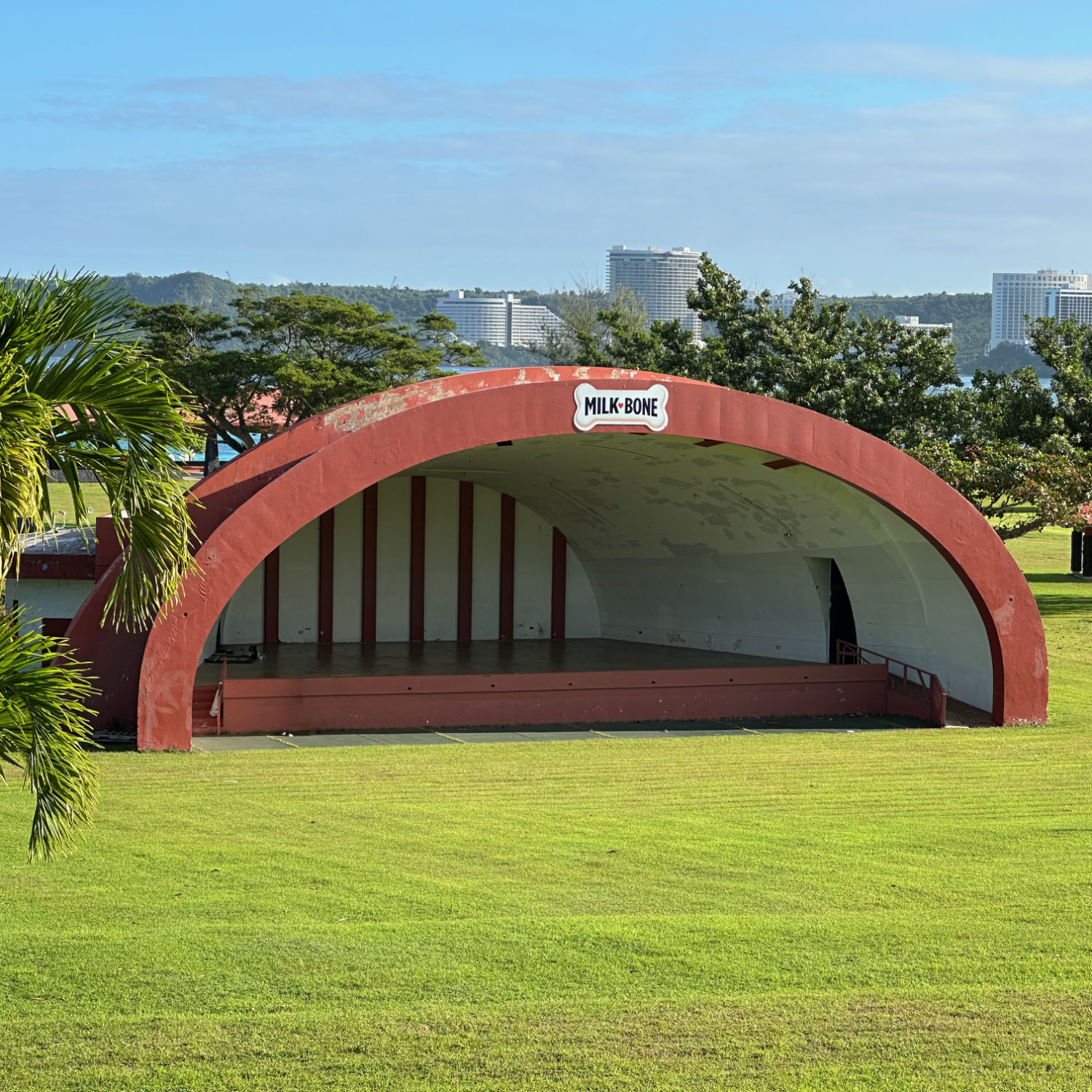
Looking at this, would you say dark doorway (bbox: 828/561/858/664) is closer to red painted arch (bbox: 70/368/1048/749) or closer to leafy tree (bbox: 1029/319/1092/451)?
red painted arch (bbox: 70/368/1048/749)

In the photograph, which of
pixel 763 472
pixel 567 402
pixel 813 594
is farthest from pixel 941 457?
pixel 567 402

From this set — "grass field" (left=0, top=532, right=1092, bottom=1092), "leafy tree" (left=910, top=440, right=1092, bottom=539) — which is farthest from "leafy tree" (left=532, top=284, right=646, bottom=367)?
"grass field" (left=0, top=532, right=1092, bottom=1092)

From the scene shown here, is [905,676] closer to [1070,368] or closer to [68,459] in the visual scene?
[68,459]

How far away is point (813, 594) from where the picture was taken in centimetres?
2109

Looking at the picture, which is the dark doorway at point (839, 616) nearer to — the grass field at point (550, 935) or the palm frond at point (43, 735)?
the grass field at point (550, 935)

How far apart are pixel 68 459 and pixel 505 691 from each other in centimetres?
1091

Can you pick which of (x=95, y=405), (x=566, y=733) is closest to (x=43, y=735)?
(x=95, y=405)

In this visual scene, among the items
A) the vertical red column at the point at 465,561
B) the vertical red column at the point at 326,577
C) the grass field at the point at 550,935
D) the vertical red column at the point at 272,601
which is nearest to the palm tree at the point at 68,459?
the grass field at the point at 550,935

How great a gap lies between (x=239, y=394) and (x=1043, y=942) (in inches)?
2089

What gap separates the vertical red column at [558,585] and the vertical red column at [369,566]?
3332 mm

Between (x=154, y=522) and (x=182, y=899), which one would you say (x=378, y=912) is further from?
(x=154, y=522)

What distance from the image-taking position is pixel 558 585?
82.8 feet

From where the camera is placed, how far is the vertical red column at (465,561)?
2436 centimetres

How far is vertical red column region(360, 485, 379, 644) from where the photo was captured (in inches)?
931
